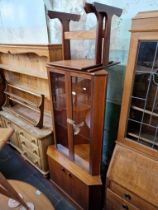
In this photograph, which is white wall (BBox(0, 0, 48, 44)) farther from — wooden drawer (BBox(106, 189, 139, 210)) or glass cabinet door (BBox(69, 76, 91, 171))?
wooden drawer (BBox(106, 189, 139, 210))

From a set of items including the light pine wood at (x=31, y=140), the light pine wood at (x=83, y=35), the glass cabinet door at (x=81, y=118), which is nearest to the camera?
the light pine wood at (x=83, y=35)

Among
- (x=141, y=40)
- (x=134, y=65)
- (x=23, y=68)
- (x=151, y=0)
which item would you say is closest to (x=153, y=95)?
(x=134, y=65)

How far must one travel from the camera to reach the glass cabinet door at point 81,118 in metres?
1.22

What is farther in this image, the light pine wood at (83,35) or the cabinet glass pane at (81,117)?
the cabinet glass pane at (81,117)

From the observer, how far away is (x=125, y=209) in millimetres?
1206

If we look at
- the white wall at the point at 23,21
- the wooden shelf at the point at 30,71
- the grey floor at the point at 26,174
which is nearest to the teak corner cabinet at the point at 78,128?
the grey floor at the point at 26,174

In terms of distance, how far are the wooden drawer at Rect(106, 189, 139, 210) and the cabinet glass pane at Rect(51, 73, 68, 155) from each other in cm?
61

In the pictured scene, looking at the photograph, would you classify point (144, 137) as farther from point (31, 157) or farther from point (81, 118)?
point (31, 157)

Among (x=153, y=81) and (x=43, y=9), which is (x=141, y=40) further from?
(x=43, y=9)

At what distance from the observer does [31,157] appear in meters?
2.14

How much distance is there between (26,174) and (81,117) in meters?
1.37

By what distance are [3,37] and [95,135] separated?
204 centimetres

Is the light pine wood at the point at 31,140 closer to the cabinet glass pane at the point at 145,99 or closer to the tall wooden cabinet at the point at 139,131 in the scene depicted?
the tall wooden cabinet at the point at 139,131

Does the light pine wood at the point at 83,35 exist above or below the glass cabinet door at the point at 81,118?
above
